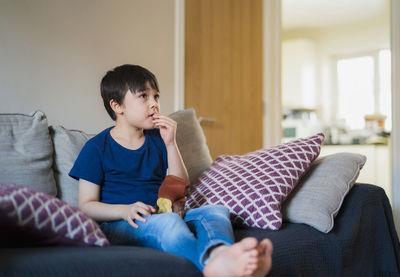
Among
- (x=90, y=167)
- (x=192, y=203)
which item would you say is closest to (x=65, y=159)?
(x=90, y=167)

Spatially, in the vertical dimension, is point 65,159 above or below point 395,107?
below

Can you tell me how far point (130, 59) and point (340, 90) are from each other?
4.80 meters

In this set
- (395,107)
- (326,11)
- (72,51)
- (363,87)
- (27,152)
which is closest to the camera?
(27,152)

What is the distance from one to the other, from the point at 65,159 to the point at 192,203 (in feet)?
1.72

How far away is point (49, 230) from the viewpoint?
0.98 m

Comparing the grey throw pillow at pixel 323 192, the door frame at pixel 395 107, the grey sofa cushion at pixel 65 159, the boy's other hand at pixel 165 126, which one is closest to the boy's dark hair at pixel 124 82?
the boy's other hand at pixel 165 126

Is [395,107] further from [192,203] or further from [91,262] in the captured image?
[91,262]

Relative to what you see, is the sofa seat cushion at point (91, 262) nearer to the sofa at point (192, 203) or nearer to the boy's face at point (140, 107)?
the sofa at point (192, 203)

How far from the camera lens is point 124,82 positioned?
4.83 feet

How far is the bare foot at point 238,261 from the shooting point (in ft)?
2.88

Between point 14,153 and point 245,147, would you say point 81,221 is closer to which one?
point 14,153

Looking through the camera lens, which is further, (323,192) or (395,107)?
(395,107)

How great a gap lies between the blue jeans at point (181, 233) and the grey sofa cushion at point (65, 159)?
311mm

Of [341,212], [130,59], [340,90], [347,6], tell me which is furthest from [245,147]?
[340,90]
